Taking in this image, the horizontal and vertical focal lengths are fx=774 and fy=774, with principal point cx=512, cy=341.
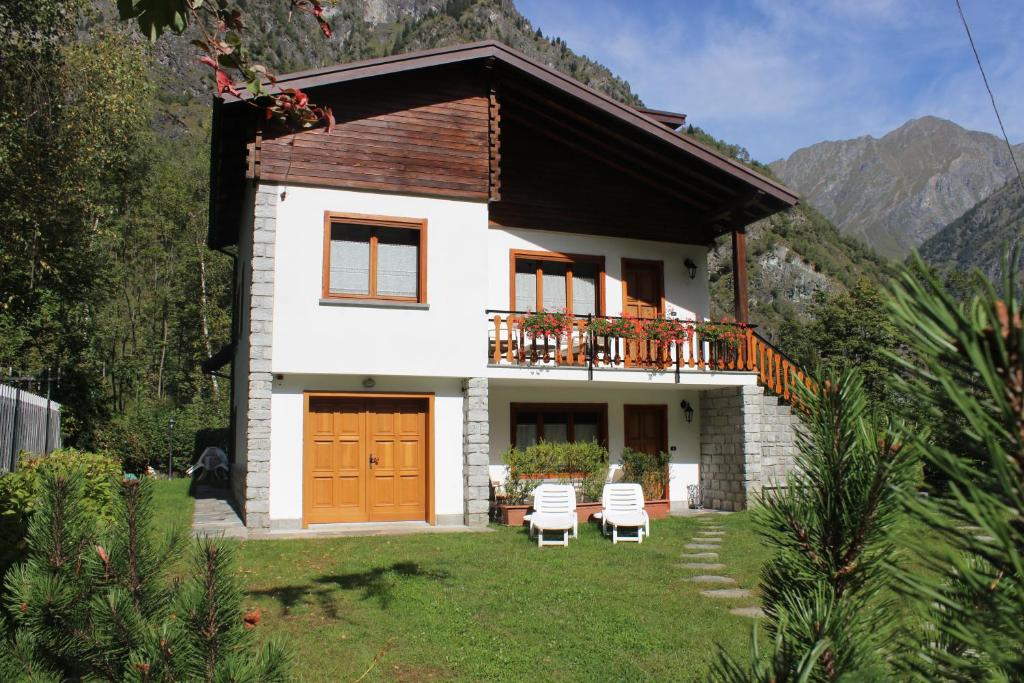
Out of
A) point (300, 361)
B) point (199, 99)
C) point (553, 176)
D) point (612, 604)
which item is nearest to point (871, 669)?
point (612, 604)

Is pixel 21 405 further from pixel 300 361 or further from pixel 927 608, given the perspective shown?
pixel 927 608

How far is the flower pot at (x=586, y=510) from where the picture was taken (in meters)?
12.2

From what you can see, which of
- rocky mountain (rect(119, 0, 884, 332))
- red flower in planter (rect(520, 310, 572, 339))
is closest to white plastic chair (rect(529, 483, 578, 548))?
red flower in planter (rect(520, 310, 572, 339))

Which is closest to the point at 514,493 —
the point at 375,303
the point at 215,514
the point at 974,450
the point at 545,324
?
the point at 545,324

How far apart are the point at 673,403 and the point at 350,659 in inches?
409

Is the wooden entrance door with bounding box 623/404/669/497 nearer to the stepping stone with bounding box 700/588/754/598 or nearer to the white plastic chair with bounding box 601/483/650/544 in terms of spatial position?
the white plastic chair with bounding box 601/483/650/544

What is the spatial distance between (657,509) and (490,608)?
670 centimetres

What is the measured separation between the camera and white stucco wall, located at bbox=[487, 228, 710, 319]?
1364 cm

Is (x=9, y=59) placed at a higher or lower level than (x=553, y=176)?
higher

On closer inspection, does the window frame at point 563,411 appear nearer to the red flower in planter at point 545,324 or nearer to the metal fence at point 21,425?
the red flower in planter at point 545,324

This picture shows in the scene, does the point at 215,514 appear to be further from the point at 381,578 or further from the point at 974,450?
the point at 974,450

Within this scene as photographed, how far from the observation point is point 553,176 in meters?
14.1

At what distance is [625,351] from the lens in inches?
512

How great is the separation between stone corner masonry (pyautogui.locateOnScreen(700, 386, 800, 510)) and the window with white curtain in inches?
238
